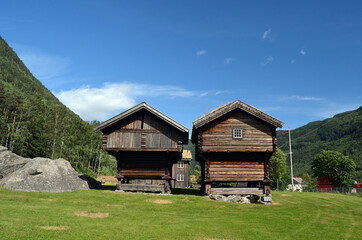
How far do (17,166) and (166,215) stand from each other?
62.4ft

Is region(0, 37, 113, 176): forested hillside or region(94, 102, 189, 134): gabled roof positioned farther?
region(0, 37, 113, 176): forested hillside

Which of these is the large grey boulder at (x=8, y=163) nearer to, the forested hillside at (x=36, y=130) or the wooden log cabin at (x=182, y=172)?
the forested hillside at (x=36, y=130)

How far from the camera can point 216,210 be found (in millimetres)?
18250

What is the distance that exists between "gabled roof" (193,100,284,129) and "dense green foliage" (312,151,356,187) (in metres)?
54.7

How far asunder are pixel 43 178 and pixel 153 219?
12685 mm

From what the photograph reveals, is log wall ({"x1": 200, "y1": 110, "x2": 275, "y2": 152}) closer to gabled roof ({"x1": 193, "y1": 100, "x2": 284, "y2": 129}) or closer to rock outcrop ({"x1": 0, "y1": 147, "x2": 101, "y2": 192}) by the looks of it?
gabled roof ({"x1": 193, "y1": 100, "x2": 284, "y2": 129})

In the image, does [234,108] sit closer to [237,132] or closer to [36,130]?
[237,132]

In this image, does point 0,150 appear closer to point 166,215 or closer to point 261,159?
point 166,215

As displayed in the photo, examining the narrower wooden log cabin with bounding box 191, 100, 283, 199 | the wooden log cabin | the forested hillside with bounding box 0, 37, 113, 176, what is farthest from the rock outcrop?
the forested hillside with bounding box 0, 37, 113, 176

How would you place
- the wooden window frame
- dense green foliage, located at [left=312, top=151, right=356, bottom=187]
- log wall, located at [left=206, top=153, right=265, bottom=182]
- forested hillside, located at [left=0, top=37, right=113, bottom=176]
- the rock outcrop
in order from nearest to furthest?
the rock outcrop < log wall, located at [left=206, top=153, right=265, bottom=182] < the wooden window frame < forested hillside, located at [left=0, top=37, right=113, bottom=176] < dense green foliage, located at [left=312, top=151, right=356, bottom=187]

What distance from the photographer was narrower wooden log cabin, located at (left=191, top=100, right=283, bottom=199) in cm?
2419

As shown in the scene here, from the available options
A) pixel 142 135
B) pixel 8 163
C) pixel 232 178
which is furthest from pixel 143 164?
pixel 8 163

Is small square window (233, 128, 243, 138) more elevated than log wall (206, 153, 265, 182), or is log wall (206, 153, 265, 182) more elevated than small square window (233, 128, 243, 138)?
small square window (233, 128, 243, 138)

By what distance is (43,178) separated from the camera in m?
22.5
